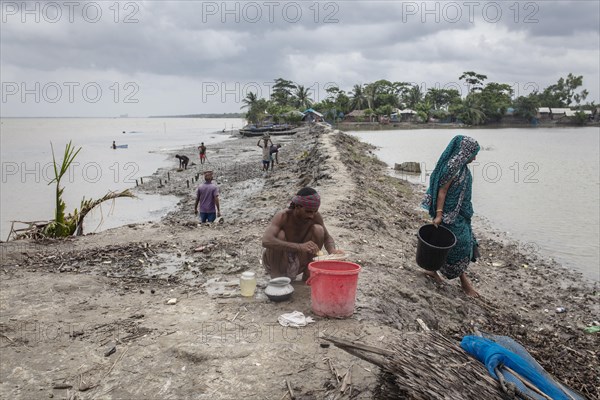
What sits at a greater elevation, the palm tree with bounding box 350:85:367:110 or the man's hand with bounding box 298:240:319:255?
the palm tree with bounding box 350:85:367:110

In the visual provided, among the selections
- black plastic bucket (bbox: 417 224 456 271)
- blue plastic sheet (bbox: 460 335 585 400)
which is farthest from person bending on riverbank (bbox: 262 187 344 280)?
blue plastic sheet (bbox: 460 335 585 400)

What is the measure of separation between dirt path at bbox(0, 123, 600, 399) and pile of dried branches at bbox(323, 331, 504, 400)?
214mm

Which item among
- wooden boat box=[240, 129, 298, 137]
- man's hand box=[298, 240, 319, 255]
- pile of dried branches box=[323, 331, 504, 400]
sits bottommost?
pile of dried branches box=[323, 331, 504, 400]

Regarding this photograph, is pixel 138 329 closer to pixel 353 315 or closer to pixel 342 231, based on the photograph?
pixel 353 315

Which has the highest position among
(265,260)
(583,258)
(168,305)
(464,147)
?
(464,147)

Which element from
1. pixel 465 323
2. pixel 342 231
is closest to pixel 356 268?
pixel 465 323

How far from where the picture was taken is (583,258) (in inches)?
362

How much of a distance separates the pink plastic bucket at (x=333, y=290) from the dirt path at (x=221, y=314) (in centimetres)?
10

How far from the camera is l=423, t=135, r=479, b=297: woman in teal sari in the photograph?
16.5 feet

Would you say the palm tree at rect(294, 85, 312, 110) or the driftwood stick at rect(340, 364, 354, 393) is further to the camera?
the palm tree at rect(294, 85, 312, 110)

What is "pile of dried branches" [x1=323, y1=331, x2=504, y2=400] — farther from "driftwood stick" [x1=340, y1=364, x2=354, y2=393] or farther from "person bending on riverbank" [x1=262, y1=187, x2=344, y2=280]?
"person bending on riverbank" [x1=262, y1=187, x2=344, y2=280]

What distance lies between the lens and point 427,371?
2.65 m

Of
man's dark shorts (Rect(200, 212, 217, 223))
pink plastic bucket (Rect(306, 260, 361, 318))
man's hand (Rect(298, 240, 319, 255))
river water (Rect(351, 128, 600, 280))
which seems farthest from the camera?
river water (Rect(351, 128, 600, 280))

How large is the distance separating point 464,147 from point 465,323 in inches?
77.3
